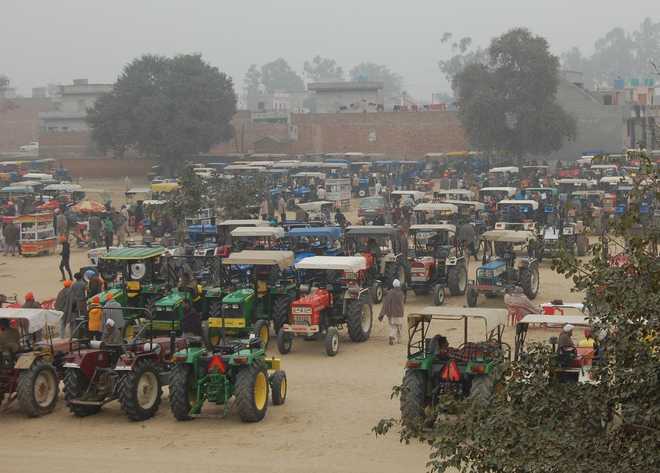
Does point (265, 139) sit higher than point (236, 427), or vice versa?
point (265, 139)

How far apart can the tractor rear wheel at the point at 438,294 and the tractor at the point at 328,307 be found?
10.7 ft

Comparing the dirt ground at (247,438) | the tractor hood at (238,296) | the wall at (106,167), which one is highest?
the wall at (106,167)

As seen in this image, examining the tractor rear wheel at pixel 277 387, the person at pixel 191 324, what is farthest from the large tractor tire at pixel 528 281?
the tractor rear wheel at pixel 277 387

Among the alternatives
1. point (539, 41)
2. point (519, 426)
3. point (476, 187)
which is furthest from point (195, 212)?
point (539, 41)

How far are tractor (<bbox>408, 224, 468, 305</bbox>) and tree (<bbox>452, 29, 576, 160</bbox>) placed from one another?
3295 cm

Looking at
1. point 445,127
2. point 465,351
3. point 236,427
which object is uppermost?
point 445,127

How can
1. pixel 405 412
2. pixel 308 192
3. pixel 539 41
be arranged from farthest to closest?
pixel 539 41
pixel 308 192
pixel 405 412

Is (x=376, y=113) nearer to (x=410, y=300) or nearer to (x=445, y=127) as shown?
(x=445, y=127)

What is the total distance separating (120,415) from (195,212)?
61.3 feet

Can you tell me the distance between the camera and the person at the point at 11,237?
1261 inches

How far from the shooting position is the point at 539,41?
2188 inches

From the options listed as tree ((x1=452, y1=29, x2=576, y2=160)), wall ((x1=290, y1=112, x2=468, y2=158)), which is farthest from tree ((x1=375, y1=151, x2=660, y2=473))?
wall ((x1=290, y1=112, x2=468, y2=158))

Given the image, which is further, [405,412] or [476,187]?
[476,187]

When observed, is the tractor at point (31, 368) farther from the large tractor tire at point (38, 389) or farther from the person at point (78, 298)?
the person at point (78, 298)
